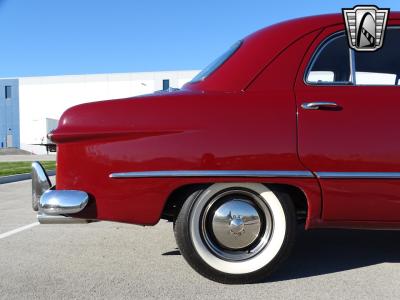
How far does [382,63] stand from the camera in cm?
318

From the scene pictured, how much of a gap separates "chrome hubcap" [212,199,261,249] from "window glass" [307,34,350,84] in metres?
0.98

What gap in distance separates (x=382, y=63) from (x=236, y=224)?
171 centimetres

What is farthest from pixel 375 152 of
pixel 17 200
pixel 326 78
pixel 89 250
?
pixel 17 200

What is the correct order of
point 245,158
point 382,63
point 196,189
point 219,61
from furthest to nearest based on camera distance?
point 382,63 < point 219,61 < point 196,189 < point 245,158

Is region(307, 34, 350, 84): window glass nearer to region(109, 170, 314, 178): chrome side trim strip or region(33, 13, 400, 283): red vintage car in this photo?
region(33, 13, 400, 283): red vintage car

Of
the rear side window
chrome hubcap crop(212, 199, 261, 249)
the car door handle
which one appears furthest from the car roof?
chrome hubcap crop(212, 199, 261, 249)

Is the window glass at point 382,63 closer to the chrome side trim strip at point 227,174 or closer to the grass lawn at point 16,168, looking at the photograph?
the chrome side trim strip at point 227,174

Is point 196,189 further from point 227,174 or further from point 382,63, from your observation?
point 382,63

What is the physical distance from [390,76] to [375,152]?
969 mm

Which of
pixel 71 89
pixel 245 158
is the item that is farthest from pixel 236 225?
pixel 71 89

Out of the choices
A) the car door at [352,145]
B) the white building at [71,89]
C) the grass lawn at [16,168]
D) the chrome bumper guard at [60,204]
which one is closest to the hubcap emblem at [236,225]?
the car door at [352,145]

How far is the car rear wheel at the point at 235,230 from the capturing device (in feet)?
8.92

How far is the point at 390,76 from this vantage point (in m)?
3.26

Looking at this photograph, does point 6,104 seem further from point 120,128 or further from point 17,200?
point 120,128
